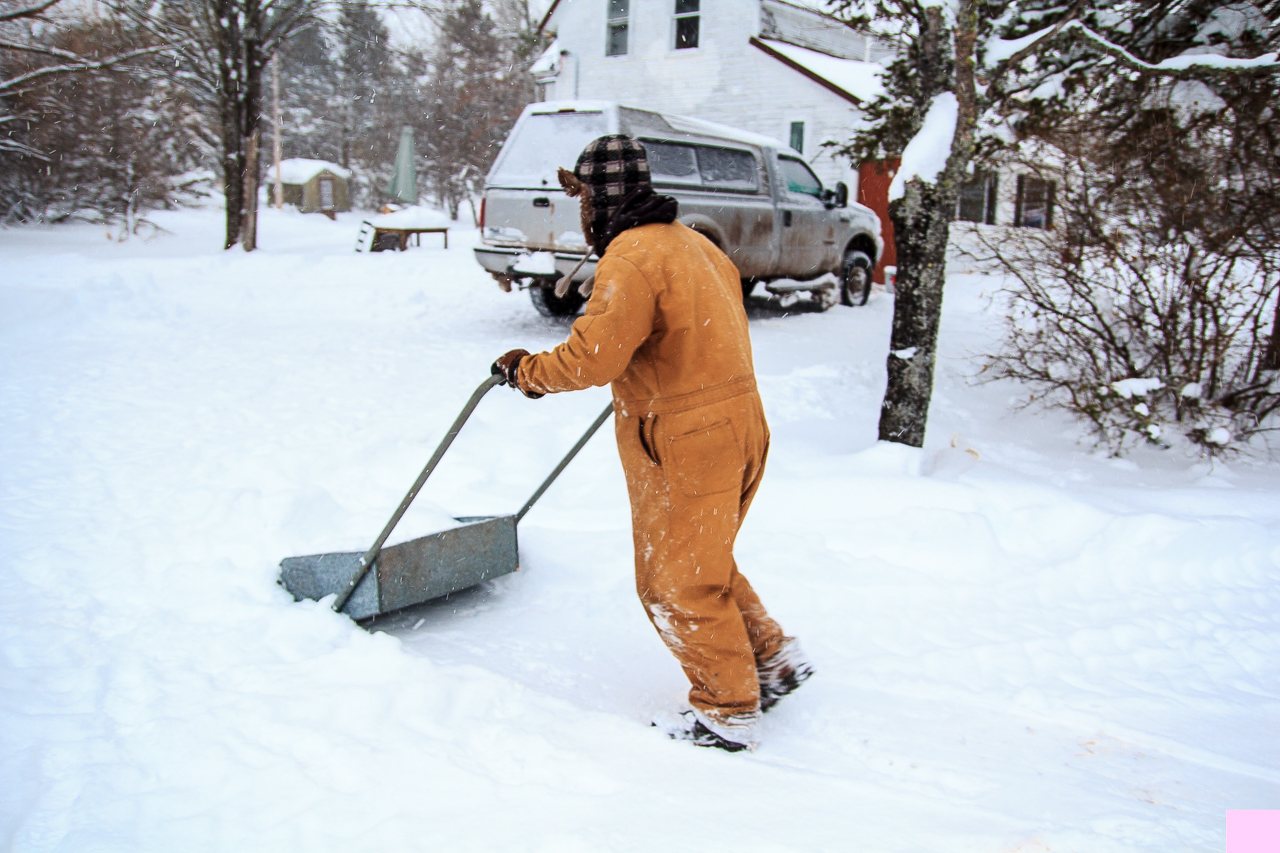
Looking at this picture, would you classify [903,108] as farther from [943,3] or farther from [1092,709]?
[1092,709]

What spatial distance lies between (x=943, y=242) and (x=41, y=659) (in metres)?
4.42

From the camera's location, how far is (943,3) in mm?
4711

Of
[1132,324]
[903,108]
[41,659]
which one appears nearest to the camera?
[41,659]

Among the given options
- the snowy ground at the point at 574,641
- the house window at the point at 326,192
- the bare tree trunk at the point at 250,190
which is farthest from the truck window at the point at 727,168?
the house window at the point at 326,192

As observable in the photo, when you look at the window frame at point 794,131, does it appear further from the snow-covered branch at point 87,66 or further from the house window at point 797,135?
the snow-covered branch at point 87,66

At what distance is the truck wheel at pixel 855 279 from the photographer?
35.9 feet

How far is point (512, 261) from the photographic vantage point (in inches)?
318

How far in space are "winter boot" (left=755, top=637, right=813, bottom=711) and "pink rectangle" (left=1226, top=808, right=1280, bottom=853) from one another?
114 centimetres

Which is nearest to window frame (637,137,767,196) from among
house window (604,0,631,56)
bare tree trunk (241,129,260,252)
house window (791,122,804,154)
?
house window (791,122,804,154)

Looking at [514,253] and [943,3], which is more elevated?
[943,3]

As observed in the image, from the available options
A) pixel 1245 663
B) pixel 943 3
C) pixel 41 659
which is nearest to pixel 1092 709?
pixel 1245 663

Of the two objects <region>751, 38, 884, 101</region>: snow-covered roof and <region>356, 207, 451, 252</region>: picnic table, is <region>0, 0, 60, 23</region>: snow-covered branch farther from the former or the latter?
<region>751, 38, 884, 101</region>: snow-covered roof

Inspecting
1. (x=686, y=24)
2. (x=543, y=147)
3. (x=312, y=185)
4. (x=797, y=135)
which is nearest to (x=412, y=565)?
(x=543, y=147)

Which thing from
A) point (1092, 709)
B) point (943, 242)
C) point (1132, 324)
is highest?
point (943, 242)
